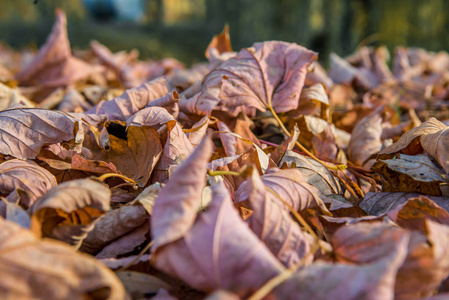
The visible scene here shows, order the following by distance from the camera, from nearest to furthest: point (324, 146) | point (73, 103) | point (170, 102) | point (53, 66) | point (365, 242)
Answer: point (365, 242), point (170, 102), point (324, 146), point (73, 103), point (53, 66)

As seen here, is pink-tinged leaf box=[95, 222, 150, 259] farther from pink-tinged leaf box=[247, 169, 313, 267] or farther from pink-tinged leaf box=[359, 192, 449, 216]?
pink-tinged leaf box=[359, 192, 449, 216]

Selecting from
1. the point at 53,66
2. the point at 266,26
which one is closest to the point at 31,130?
the point at 53,66

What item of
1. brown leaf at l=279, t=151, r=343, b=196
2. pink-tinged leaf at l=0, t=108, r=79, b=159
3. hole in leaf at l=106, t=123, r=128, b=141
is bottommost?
brown leaf at l=279, t=151, r=343, b=196

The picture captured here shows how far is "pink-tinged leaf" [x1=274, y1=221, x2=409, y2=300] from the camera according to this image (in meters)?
0.38

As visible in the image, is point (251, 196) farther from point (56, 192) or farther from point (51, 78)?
point (51, 78)

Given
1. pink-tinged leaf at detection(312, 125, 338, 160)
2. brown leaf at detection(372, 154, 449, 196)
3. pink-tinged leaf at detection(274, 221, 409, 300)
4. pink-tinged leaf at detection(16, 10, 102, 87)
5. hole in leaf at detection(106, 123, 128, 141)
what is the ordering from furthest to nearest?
pink-tinged leaf at detection(16, 10, 102, 87)
pink-tinged leaf at detection(312, 125, 338, 160)
hole in leaf at detection(106, 123, 128, 141)
brown leaf at detection(372, 154, 449, 196)
pink-tinged leaf at detection(274, 221, 409, 300)

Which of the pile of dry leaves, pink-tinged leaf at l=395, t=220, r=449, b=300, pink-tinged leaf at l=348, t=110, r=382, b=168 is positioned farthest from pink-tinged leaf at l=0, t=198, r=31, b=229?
pink-tinged leaf at l=348, t=110, r=382, b=168

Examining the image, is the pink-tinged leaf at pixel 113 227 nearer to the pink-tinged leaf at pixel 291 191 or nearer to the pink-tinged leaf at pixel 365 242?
the pink-tinged leaf at pixel 291 191

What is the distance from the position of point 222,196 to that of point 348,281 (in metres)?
0.17

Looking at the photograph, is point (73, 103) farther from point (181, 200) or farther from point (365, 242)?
point (365, 242)

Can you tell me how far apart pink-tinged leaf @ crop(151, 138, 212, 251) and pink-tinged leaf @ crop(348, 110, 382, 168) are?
2.03 ft

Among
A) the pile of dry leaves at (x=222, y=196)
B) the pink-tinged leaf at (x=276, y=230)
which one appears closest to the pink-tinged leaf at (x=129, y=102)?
the pile of dry leaves at (x=222, y=196)

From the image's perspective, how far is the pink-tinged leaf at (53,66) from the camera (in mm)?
1498

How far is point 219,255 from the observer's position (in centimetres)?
44
